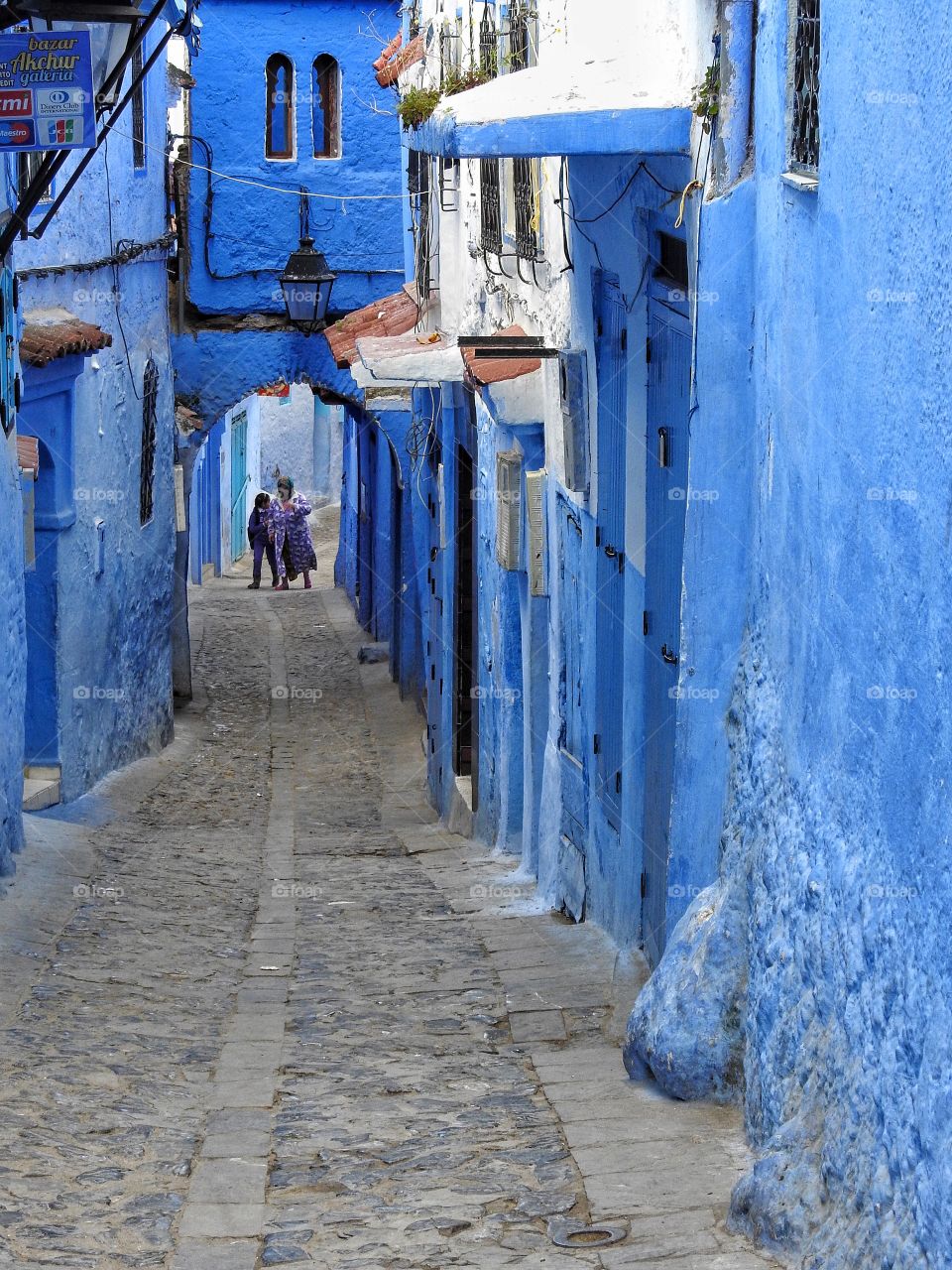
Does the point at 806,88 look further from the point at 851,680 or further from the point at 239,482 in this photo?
the point at 239,482

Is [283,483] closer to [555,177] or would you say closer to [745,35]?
[555,177]

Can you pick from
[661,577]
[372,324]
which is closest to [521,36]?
[661,577]

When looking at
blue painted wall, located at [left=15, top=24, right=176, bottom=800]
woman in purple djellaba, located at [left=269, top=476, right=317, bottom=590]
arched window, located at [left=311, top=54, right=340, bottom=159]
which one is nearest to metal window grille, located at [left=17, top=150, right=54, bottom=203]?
blue painted wall, located at [left=15, top=24, right=176, bottom=800]

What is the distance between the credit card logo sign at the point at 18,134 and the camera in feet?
26.3

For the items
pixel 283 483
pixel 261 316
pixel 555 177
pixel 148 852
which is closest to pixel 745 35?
pixel 555 177

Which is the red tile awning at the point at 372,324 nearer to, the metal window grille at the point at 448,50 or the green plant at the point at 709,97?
the metal window grille at the point at 448,50

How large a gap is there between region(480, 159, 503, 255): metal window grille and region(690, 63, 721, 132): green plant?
481cm

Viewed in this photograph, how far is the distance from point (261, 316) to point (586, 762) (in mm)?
12128

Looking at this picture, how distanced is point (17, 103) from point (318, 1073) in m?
4.49

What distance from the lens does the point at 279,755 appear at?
16156mm

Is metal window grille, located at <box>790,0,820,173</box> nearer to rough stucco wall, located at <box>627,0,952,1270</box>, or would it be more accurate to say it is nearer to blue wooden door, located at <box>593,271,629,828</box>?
rough stucco wall, located at <box>627,0,952,1270</box>

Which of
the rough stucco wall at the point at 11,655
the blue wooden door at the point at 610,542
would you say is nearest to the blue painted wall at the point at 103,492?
the rough stucco wall at the point at 11,655

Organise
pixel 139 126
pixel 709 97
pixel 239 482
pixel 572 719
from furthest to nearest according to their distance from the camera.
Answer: pixel 239 482 < pixel 139 126 < pixel 572 719 < pixel 709 97

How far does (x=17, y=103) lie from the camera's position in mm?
8039
